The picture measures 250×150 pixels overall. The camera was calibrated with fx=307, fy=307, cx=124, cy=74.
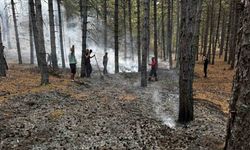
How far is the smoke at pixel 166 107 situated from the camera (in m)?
11.0

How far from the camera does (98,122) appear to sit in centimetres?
1015

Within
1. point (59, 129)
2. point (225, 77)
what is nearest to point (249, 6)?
point (59, 129)

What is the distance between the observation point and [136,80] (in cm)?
2378

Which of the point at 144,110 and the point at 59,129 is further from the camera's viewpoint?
the point at 144,110

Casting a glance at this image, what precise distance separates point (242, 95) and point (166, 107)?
397 inches

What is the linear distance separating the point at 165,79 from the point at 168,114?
13284 mm

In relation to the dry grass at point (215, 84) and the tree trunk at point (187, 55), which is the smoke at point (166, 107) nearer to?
the tree trunk at point (187, 55)

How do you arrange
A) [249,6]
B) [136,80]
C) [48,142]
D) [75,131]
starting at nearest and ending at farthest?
[249,6], [48,142], [75,131], [136,80]

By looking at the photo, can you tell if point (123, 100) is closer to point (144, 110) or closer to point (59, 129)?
point (144, 110)

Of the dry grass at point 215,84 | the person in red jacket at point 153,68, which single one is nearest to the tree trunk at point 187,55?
the dry grass at point 215,84

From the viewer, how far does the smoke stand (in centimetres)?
1096

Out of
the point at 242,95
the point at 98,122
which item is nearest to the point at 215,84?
the point at 98,122

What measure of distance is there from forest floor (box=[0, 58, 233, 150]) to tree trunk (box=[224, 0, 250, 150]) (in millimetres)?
4907

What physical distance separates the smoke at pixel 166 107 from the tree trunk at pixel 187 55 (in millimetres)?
552
